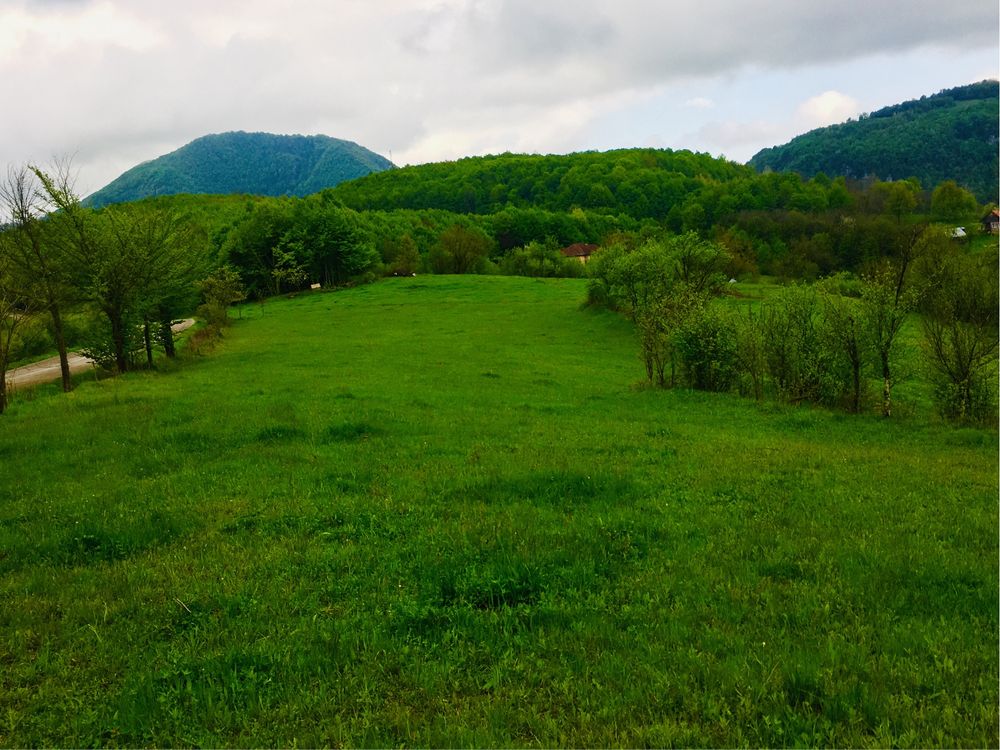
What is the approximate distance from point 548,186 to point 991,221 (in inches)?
4506

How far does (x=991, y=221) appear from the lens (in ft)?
388

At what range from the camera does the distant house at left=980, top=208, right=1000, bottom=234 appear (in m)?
113

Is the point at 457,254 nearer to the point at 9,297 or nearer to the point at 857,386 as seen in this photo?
the point at 9,297

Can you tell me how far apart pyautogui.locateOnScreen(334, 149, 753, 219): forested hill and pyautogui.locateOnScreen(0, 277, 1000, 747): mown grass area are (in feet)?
548

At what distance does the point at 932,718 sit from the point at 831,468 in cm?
850

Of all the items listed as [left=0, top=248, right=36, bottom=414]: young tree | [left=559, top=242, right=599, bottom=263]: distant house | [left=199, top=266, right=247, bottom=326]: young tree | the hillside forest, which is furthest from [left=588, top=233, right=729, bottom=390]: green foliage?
[left=559, top=242, right=599, bottom=263]: distant house

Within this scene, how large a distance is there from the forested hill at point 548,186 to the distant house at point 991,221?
231 ft

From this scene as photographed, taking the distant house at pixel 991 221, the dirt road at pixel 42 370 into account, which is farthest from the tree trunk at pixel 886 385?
the distant house at pixel 991 221

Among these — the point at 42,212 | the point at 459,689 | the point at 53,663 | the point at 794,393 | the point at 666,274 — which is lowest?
the point at 794,393

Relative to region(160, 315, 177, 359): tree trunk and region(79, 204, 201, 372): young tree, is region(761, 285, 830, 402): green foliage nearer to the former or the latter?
region(79, 204, 201, 372): young tree

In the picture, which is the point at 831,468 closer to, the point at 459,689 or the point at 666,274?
the point at 459,689

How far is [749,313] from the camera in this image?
1007 inches

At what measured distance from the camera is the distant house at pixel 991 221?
11323 centimetres

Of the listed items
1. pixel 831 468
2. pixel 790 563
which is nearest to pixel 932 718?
pixel 790 563
